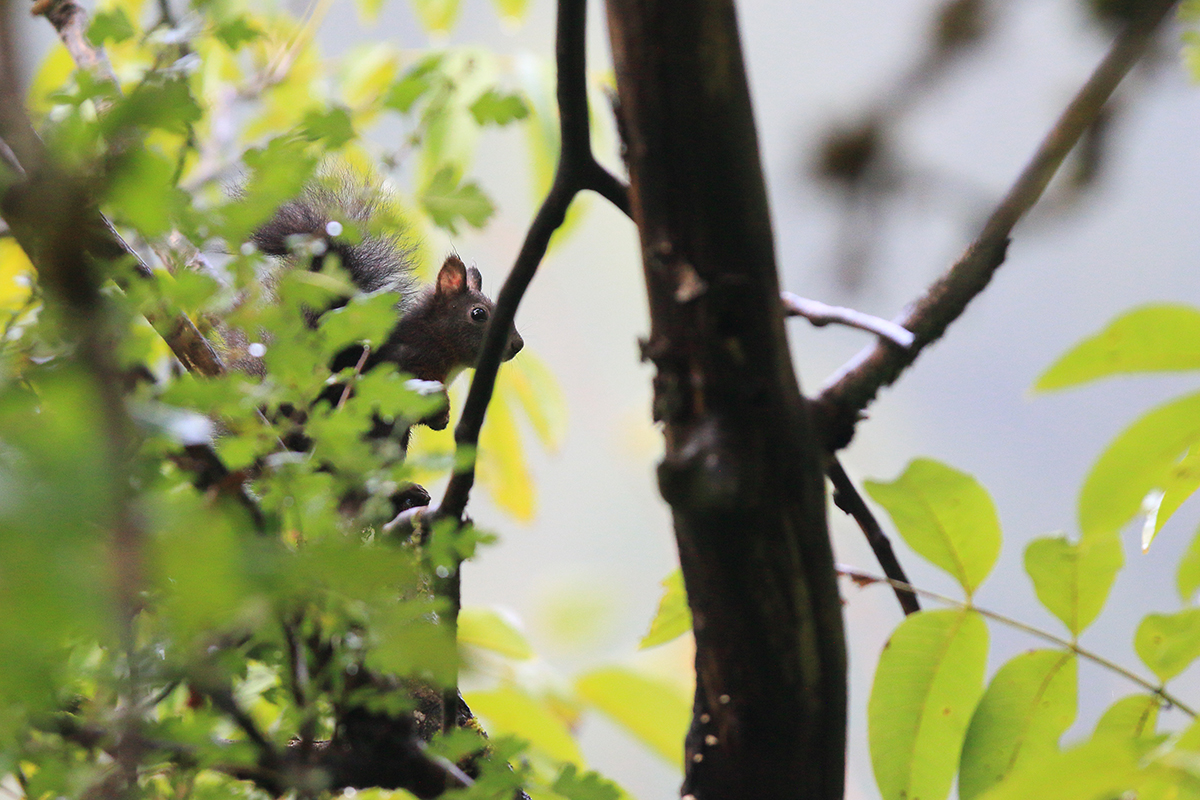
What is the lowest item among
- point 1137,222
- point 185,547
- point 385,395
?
point 185,547

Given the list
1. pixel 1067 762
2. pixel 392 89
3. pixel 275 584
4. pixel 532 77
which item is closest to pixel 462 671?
pixel 275 584

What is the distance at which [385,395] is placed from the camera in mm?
454

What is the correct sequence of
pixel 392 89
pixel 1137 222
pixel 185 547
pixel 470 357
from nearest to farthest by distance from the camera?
pixel 185 547 → pixel 392 89 → pixel 470 357 → pixel 1137 222

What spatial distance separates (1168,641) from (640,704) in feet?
1.75

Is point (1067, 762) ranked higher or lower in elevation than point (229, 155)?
lower

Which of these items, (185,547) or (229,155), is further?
(229,155)

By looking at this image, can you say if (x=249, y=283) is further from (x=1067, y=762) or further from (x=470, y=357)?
(x=470, y=357)

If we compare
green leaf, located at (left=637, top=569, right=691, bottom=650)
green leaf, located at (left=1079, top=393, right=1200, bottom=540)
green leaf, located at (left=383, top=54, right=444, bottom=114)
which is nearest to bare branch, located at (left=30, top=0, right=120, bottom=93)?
green leaf, located at (left=383, top=54, right=444, bottom=114)

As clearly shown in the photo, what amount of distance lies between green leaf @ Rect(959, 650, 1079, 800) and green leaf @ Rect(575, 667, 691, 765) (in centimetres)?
38

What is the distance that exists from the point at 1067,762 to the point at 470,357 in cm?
177

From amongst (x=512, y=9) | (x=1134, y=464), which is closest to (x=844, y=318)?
(x=1134, y=464)

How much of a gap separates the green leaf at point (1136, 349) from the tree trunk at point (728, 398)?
0.14 metres

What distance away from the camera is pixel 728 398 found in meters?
0.49

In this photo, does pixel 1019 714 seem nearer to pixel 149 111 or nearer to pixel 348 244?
pixel 149 111
